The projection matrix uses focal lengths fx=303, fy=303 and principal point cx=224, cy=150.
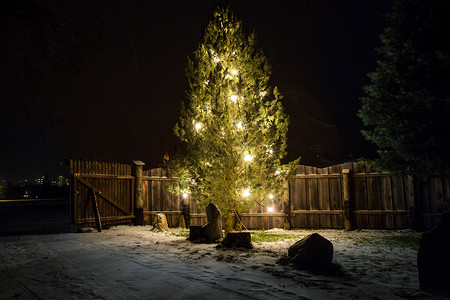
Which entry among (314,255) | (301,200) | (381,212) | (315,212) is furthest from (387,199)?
(314,255)

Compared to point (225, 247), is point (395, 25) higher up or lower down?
higher up

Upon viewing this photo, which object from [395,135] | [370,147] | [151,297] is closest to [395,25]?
[395,135]

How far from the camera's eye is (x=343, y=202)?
1134 cm

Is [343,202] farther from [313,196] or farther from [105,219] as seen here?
[105,219]

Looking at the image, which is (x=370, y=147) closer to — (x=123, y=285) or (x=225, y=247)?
(x=225, y=247)

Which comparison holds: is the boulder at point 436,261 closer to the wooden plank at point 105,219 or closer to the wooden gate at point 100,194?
the wooden gate at point 100,194

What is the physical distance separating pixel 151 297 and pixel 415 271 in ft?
14.7

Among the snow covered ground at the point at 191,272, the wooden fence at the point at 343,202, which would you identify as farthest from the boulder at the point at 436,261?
the wooden fence at the point at 343,202

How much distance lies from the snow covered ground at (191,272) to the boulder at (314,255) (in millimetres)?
228

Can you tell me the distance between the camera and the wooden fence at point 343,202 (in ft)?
34.7

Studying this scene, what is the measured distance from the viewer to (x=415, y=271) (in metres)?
5.26

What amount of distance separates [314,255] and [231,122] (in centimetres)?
506

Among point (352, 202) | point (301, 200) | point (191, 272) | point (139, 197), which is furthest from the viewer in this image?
point (139, 197)

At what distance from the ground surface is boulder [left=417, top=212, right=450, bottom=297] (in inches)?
8.3
